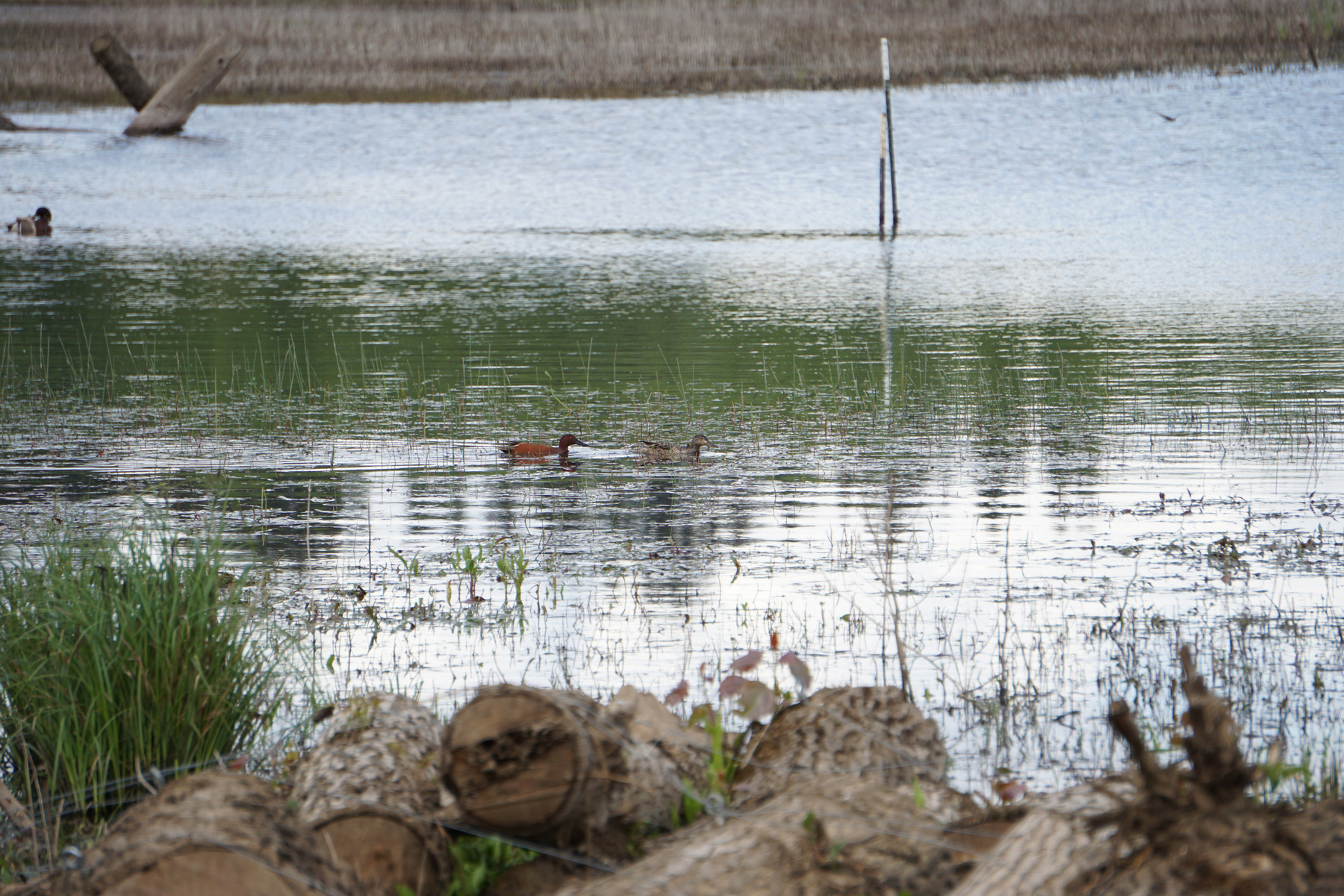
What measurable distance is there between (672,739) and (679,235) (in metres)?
26.4

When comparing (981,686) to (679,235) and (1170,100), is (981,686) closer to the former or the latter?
(679,235)

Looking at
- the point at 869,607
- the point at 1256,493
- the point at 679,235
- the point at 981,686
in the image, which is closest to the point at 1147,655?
the point at 981,686

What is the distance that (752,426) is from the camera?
13391mm

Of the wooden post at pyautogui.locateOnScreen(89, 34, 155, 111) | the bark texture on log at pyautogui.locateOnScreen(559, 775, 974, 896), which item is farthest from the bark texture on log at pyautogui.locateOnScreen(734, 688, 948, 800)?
the wooden post at pyautogui.locateOnScreen(89, 34, 155, 111)

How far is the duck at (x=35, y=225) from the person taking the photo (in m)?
29.7

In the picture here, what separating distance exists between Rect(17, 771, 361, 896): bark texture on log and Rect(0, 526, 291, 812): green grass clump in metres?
1.18

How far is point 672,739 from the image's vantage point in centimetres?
529

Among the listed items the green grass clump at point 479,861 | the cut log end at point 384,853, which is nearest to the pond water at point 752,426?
the green grass clump at point 479,861

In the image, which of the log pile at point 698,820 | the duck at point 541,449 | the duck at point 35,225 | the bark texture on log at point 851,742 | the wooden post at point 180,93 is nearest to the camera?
the log pile at point 698,820

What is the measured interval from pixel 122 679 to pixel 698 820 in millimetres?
2400

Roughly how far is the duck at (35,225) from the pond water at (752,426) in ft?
2.48

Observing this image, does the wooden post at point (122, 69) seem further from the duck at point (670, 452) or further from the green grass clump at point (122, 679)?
the green grass clump at point (122, 679)

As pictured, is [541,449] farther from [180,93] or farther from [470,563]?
[180,93]

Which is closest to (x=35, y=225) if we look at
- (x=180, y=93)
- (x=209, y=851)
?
(x=180, y=93)
